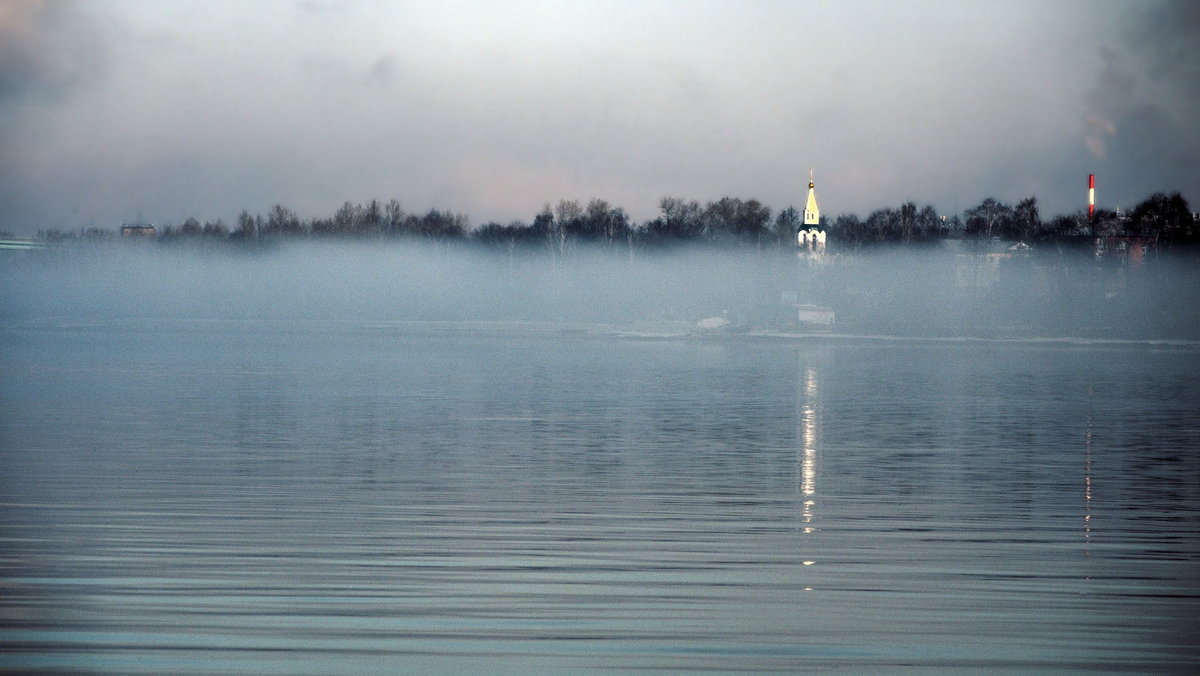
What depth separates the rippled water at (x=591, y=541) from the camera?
28.8ft

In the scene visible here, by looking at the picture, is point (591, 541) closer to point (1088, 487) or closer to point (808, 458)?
point (1088, 487)

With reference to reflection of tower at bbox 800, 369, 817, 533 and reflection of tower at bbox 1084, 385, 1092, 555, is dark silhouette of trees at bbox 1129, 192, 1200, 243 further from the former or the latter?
reflection of tower at bbox 1084, 385, 1092, 555

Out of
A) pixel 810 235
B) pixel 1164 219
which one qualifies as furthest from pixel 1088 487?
pixel 810 235

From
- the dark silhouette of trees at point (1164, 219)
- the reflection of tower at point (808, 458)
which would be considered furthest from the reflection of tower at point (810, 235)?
the reflection of tower at point (808, 458)

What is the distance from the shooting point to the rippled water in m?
8.77

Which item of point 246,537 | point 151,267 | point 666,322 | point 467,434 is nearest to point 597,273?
point 666,322

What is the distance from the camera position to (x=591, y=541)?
12.8 meters

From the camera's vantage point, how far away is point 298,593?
10.2 metres

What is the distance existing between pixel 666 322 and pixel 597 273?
904 cm

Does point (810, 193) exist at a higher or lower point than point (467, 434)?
higher

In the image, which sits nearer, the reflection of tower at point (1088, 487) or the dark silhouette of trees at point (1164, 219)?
the reflection of tower at point (1088, 487)

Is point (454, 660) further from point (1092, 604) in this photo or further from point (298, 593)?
point (1092, 604)

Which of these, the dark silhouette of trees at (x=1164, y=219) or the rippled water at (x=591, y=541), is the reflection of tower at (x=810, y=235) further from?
the rippled water at (x=591, y=541)

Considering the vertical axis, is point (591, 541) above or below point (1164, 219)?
below
